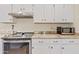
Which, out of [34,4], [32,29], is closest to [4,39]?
[32,29]

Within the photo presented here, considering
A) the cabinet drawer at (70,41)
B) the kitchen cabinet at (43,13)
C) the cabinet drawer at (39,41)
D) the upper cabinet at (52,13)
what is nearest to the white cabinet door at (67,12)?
the upper cabinet at (52,13)

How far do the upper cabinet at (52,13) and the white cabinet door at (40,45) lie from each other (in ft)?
1.77

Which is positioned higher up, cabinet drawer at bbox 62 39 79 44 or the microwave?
the microwave

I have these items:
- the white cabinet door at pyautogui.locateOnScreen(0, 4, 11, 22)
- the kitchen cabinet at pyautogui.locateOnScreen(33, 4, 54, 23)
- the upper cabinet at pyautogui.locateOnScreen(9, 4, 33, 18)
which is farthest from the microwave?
the white cabinet door at pyautogui.locateOnScreen(0, 4, 11, 22)

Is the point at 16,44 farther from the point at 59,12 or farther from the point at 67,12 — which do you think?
the point at 67,12

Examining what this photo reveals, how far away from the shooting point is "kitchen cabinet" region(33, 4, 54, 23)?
3.03m

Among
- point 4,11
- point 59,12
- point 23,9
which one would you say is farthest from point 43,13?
point 4,11

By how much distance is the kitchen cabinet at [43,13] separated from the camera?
3.03m

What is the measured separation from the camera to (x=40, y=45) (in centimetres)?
275

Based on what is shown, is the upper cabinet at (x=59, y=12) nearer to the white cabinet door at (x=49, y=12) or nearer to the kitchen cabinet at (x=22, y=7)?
the white cabinet door at (x=49, y=12)

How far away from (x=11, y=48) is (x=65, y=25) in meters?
1.47

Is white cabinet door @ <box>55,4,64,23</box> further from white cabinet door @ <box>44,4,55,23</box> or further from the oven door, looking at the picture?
the oven door
